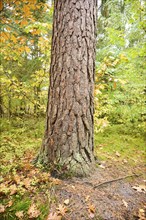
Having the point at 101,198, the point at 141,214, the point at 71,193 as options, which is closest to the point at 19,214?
the point at 71,193

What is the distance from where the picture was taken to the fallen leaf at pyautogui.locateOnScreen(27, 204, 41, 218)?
5.64 feet

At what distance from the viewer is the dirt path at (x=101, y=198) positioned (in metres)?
1.87

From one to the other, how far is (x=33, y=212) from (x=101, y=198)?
815mm

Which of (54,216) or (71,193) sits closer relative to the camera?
(54,216)

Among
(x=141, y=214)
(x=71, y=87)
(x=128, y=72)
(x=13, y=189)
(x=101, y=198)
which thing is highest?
(x=128, y=72)

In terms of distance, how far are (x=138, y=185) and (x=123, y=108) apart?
2.87 metres

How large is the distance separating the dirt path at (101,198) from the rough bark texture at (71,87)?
22cm

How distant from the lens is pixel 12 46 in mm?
4949

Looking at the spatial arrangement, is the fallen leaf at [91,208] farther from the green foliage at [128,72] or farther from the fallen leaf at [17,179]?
the green foliage at [128,72]

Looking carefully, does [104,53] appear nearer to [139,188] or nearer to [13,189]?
[139,188]

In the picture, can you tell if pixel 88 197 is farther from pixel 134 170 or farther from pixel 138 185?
pixel 134 170

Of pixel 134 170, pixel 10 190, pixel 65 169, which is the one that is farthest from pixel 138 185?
pixel 10 190

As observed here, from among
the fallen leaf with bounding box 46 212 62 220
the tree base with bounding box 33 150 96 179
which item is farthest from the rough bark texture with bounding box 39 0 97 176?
the fallen leaf with bounding box 46 212 62 220

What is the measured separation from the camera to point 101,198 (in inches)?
83.0
